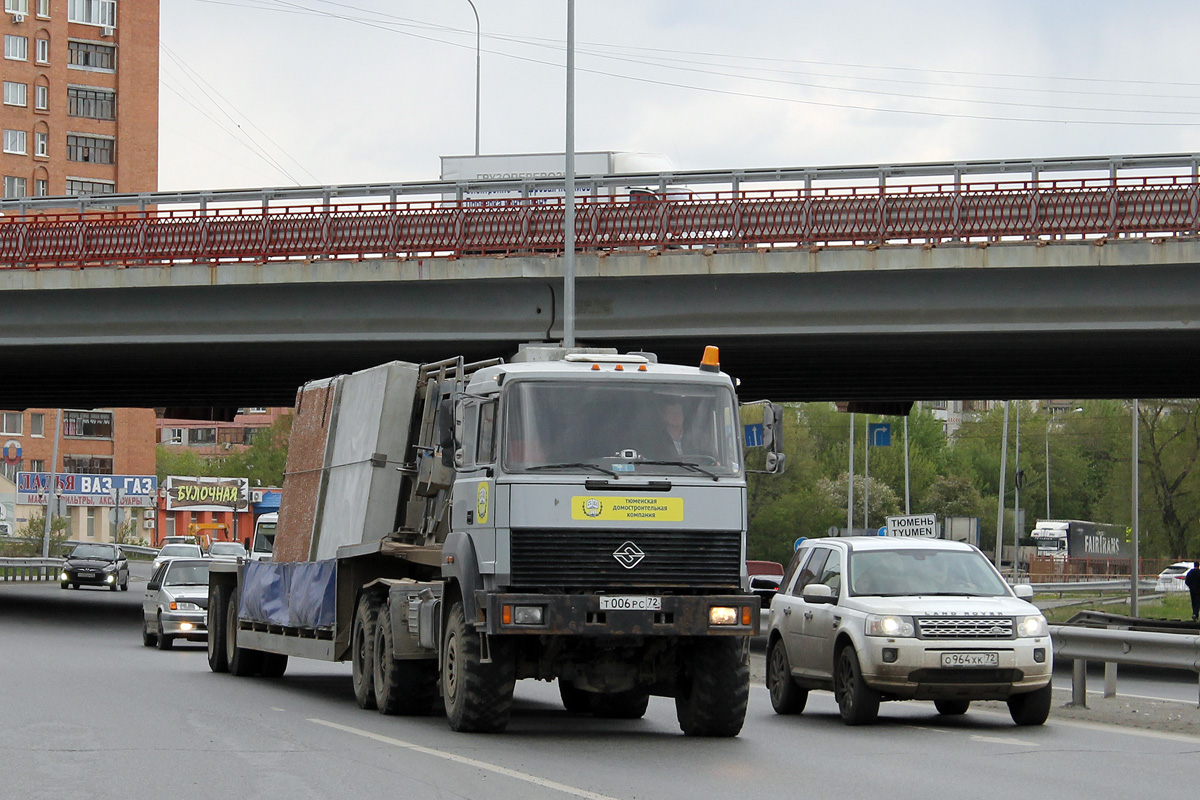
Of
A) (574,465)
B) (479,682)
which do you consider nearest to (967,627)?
(574,465)

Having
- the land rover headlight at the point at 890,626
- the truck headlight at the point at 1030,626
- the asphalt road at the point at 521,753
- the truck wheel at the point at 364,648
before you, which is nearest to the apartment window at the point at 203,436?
the asphalt road at the point at 521,753

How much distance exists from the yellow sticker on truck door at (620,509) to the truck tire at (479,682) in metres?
1.25

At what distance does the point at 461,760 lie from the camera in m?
11.7

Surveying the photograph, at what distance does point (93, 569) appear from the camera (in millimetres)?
55688

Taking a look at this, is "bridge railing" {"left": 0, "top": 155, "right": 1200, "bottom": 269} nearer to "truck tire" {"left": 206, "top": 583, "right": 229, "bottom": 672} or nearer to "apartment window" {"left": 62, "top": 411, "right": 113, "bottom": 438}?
"truck tire" {"left": 206, "top": 583, "right": 229, "bottom": 672}

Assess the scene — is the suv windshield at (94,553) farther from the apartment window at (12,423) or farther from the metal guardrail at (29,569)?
the apartment window at (12,423)

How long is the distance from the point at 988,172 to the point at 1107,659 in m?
13.4

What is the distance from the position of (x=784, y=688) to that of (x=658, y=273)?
13.9 meters

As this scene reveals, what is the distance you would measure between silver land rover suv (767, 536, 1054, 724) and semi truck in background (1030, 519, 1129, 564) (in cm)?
6946

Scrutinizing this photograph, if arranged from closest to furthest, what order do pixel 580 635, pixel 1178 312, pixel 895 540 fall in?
1. pixel 580 635
2. pixel 895 540
3. pixel 1178 312

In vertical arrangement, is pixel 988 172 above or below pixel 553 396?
above

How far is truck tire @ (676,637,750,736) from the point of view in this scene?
13.6 meters

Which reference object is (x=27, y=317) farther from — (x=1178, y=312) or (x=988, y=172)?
(x=1178, y=312)

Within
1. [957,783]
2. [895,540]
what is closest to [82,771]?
[957,783]
